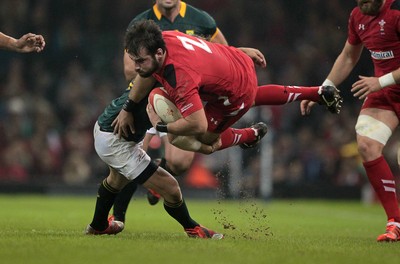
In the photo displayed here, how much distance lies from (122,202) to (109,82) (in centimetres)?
1108

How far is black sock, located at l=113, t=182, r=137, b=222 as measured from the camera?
346 inches

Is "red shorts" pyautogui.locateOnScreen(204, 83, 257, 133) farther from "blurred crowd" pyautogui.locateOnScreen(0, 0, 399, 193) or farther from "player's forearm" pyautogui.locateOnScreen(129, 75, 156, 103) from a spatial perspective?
"blurred crowd" pyautogui.locateOnScreen(0, 0, 399, 193)

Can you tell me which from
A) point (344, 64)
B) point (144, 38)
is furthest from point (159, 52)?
point (344, 64)

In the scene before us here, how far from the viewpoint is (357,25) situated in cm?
855

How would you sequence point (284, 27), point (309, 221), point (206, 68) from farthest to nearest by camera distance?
point (284, 27) < point (309, 221) < point (206, 68)

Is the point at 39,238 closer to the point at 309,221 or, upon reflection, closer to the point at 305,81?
the point at 309,221

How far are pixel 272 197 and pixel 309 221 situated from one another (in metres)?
6.12

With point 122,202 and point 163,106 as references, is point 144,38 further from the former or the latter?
point 122,202

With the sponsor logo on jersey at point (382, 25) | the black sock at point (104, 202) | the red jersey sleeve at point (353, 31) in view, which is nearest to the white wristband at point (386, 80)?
the sponsor logo on jersey at point (382, 25)

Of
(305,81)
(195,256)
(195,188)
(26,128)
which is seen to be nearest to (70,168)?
(26,128)

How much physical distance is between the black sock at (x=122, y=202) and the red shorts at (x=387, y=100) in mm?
2560

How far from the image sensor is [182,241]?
7277 millimetres

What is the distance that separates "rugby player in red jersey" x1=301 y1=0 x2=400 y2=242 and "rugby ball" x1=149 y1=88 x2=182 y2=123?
1.86m

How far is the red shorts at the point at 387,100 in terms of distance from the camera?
8.45m
